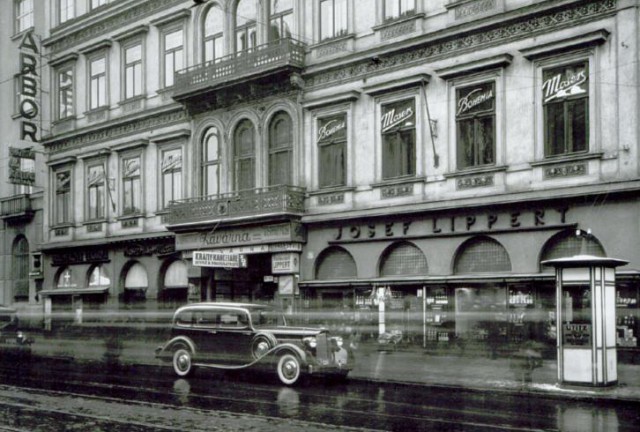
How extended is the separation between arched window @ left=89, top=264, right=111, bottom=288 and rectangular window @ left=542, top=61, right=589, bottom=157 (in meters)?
20.8

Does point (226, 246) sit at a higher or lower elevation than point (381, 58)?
lower

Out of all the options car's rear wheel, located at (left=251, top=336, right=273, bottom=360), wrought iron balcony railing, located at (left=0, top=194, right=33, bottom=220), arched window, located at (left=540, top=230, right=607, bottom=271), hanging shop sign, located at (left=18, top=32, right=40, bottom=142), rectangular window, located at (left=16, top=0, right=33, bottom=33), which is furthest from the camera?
rectangular window, located at (left=16, top=0, right=33, bottom=33)

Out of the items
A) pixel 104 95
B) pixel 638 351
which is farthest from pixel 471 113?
pixel 104 95

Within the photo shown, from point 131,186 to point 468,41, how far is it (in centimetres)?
1686

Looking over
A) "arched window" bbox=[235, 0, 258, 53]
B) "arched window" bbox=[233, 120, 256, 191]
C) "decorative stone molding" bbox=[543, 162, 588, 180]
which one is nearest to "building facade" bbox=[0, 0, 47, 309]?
"arched window" bbox=[233, 120, 256, 191]

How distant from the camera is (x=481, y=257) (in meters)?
22.6

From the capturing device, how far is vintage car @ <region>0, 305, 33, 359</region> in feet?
96.6

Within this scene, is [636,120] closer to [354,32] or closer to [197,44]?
[354,32]

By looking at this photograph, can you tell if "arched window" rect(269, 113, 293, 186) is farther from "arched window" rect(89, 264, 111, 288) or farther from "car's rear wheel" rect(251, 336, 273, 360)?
"arched window" rect(89, 264, 111, 288)

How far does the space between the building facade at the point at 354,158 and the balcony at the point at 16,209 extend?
8.18ft

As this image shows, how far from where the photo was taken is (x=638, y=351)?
63.4ft

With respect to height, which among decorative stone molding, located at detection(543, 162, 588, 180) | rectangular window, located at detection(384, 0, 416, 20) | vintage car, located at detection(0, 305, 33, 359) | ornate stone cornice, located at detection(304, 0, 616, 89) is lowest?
vintage car, located at detection(0, 305, 33, 359)

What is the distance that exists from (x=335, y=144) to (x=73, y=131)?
604 inches

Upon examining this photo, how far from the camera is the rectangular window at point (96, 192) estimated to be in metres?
35.4
